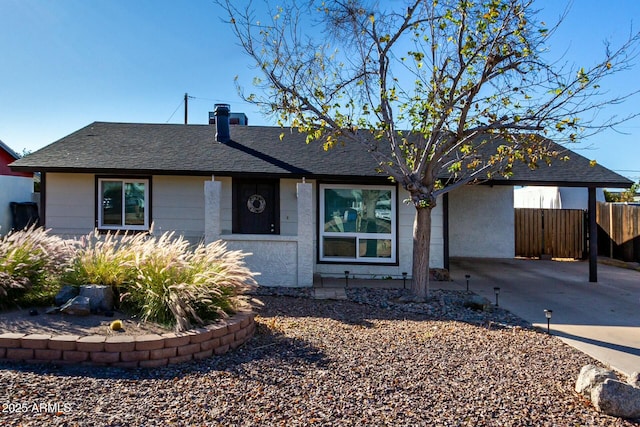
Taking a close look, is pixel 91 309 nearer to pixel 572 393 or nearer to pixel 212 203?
pixel 212 203

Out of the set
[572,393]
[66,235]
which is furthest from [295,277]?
[572,393]

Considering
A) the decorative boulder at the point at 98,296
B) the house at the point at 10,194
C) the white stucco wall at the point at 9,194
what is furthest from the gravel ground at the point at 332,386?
the white stucco wall at the point at 9,194

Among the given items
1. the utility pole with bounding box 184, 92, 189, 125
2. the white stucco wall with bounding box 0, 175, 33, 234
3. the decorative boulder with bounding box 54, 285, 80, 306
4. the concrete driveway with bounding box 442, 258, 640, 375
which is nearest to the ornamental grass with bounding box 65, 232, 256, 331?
the decorative boulder with bounding box 54, 285, 80, 306

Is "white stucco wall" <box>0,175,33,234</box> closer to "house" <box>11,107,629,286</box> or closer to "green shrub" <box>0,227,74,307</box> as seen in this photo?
"house" <box>11,107,629,286</box>

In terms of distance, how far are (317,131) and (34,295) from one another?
4.57 meters

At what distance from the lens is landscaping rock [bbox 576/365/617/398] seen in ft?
12.4

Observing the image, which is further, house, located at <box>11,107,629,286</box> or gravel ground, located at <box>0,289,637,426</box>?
house, located at <box>11,107,629,286</box>

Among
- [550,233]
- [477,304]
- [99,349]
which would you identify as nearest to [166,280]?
[99,349]

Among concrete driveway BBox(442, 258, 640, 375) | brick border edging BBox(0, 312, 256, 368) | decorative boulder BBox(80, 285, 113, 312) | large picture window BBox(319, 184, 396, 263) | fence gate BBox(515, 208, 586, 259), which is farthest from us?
fence gate BBox(515, 208, 586, 259)

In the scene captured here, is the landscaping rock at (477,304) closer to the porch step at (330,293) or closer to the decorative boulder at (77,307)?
the porch step at (330,293)

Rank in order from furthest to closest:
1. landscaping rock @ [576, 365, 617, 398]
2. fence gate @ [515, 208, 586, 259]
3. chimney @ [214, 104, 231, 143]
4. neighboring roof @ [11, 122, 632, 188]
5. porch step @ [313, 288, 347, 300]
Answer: fence gate @ [515, 208, 586, 259] < chimney @ [214, 104, 231, 143] < neighboring roof @ [11, 122, 632, 188] < porch step @ [313, 288, 347, 300] < landscaping rock @ [576, 365, 617, 398]

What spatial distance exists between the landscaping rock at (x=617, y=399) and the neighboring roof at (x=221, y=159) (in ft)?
21.5

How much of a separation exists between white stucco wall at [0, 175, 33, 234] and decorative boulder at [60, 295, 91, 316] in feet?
31.3

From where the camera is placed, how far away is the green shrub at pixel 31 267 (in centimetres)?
533
